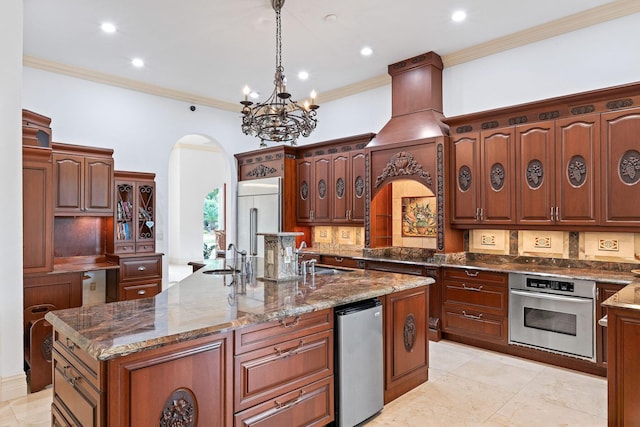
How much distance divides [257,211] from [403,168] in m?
2.89

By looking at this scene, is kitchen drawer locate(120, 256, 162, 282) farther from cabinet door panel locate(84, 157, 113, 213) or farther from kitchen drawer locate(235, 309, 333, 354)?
kitchen drawer locate(235, 309, 333, 354)

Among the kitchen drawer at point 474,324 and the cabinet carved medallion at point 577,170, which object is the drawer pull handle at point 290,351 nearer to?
the kitchen drawer at point 474,324

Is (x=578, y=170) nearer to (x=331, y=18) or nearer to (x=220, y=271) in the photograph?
(x=331, y=18)

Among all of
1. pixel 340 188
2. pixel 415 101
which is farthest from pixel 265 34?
pixel 340 188

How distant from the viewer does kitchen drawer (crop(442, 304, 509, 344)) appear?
414cm

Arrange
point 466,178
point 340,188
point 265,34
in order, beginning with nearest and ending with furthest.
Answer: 1. point 265,34
2. point 466,178
3. point 340,188

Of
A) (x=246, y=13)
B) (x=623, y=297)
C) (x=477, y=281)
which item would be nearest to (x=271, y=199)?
(x=246, y=13)

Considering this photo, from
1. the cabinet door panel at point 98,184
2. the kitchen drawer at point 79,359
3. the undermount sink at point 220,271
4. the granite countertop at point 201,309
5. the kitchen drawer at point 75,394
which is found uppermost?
the cabinet door panel at point 98,184

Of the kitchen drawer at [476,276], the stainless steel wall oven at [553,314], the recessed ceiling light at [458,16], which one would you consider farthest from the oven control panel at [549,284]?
the recessed ceiling light at [458,16]

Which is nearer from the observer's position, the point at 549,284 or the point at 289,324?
the point at 289,324

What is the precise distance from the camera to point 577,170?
3895 millimetres

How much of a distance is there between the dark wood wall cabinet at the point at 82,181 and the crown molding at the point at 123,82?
43.8 inches

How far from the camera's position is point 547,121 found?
161 inches

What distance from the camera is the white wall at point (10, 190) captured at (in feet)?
10.6
